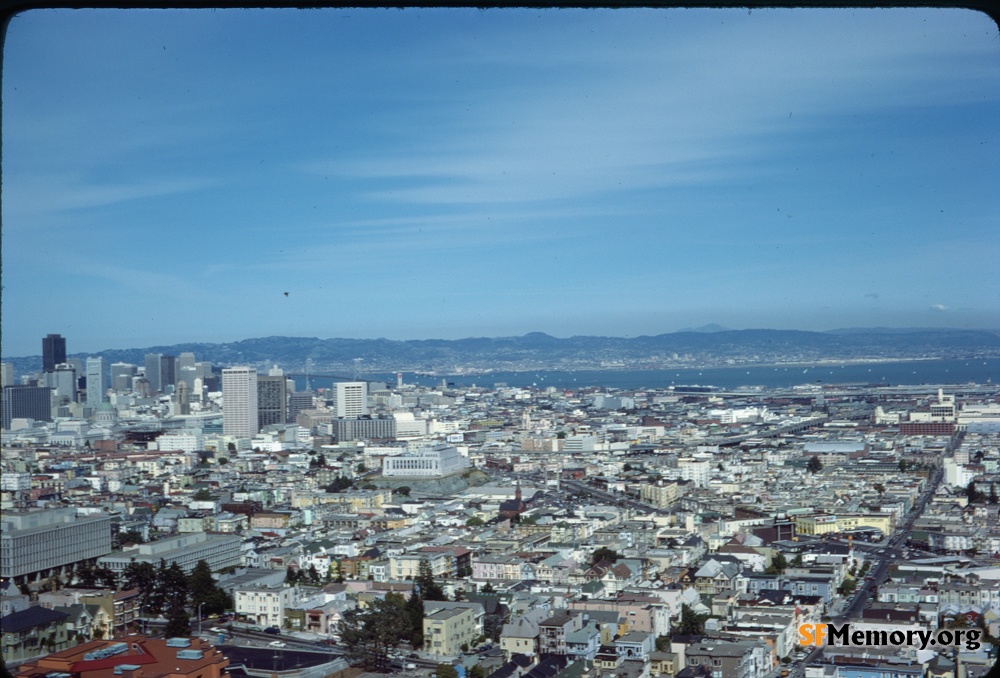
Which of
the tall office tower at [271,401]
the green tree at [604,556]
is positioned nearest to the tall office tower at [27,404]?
the tall office tower at [271,401]

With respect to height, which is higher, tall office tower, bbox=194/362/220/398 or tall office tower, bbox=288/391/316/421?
tall office tower, bbox=194/362/220/398

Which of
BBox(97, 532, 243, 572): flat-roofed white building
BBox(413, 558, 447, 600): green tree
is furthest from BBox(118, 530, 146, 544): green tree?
BBox(413, 558, 447, 600): green tree

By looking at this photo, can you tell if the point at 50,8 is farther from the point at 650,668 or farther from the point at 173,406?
the point at 173,406

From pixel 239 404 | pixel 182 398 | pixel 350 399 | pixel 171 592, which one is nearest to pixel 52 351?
pixel 171 592

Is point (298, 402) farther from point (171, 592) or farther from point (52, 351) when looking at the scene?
point (171, 592)

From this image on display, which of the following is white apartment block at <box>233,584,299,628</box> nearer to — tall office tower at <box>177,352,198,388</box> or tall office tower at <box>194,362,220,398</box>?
tall office tower at <box>177,352,198,388</box>

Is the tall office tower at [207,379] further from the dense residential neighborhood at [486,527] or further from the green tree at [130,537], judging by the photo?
the green tree at [130,537]
